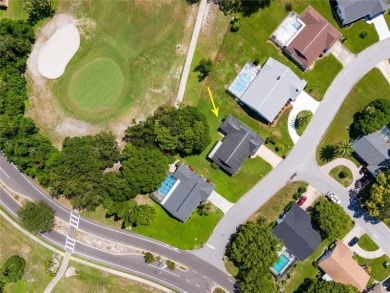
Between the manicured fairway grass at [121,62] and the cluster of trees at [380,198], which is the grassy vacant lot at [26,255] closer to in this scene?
the manicured fairway grass at [121,62]

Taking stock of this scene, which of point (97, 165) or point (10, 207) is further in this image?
point (10, 207)

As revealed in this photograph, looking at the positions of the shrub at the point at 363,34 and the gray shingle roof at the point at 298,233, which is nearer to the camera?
the gray shingle roof at the point at 298,233

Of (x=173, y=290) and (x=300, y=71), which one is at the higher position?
(x=300, y=71)

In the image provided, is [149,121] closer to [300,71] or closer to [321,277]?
[300,71]

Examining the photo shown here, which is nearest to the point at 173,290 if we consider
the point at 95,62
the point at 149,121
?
the point at 149,121

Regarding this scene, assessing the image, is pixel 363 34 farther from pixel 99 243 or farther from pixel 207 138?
pixel 99 243

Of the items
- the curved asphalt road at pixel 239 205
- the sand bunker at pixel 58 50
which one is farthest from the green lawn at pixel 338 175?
the sand bunker at pixel 58 50
